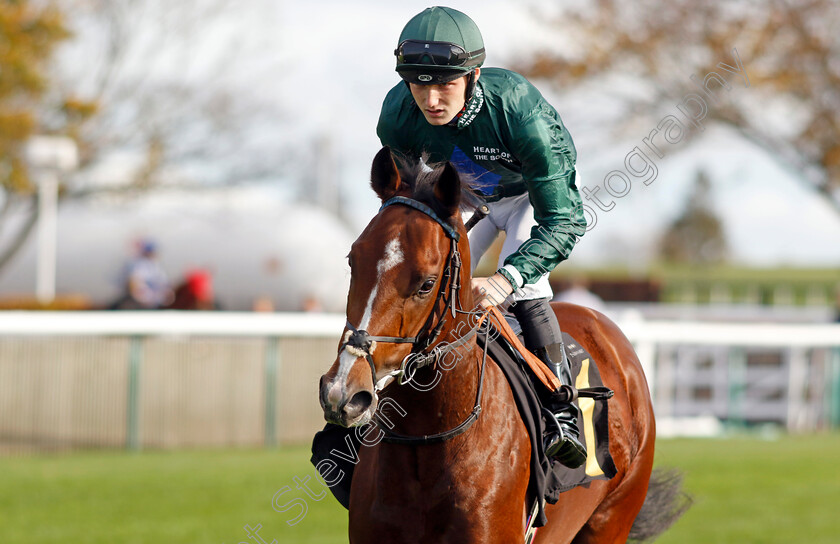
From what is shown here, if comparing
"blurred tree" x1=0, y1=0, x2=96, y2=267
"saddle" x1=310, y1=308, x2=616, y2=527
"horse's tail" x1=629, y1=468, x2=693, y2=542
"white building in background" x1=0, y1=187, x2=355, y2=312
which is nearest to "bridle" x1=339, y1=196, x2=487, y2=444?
"saddle" x1=310, y1=308, x2=616, y2=527

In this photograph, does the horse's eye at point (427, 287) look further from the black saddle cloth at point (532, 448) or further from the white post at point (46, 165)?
the white post at point (46, 165)

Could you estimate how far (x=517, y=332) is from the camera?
4051mm

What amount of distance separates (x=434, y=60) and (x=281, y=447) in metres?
7.83

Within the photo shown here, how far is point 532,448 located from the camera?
3.61 metres

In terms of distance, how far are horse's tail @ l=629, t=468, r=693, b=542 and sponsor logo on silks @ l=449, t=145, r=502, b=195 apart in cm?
203

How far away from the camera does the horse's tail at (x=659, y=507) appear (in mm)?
5043

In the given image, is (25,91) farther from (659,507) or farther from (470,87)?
(470,87)

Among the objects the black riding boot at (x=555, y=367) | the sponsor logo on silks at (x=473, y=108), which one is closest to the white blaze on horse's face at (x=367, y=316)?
the sponsor logo on silks at (x=473, y=108)

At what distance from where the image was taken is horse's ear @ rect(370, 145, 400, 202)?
3361 mm

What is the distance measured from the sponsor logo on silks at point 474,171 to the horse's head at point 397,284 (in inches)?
16.8

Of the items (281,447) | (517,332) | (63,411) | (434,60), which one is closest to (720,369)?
(281,447)

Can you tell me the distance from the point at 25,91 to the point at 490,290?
53.3 ft

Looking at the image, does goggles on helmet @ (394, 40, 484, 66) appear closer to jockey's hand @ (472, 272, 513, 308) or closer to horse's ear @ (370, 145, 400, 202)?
horse's ear @ (370, 145, 400, 202)

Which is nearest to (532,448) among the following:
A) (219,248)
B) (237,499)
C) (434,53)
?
(434,53)
